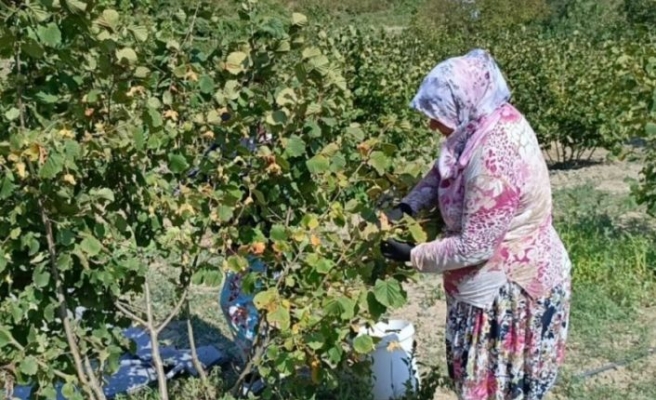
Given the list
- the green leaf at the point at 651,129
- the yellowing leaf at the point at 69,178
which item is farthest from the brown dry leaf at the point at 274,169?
the green leaf at the point at 651,129

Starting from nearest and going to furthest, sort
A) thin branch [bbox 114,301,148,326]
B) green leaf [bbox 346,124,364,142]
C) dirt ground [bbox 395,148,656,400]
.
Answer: green leaf [bbox 346,124,364,142], thin branch [bbox 114,301,148,326], dirt ground [bbox 395,148,656,400]

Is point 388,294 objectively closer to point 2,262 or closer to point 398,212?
point 398,212

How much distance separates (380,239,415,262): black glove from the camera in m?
2.39

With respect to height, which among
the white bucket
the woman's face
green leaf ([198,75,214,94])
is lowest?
the white bucket

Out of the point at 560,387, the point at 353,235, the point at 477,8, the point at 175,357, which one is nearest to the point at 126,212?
the point at 353,235

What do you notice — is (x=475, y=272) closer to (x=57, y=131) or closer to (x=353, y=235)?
(x=353, y=235)

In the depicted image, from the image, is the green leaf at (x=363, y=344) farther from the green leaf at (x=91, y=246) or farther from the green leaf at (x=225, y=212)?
the green leaf at (x=91, y=246)

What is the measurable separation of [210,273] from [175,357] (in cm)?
150

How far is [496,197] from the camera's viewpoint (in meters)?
2.23

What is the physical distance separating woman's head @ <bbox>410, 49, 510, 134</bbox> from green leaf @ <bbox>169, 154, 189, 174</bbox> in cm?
72

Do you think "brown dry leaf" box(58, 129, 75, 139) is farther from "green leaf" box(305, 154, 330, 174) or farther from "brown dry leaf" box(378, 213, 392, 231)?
"brown dry leaf" box(378, 213, 392, 231)

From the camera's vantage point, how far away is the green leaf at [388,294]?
7.54 feet

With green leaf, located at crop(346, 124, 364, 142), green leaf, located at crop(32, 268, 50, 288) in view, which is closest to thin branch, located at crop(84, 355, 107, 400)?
green leaf, located at crop(32, 268, 50, 288)

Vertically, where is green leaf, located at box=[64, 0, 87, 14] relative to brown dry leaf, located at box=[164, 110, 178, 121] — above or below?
above
